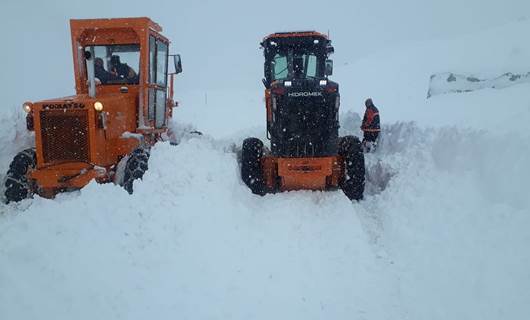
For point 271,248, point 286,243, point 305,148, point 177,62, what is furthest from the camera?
point 177,62

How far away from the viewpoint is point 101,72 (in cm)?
811

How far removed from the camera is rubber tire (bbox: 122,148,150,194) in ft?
20.8

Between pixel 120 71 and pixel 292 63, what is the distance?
3.29m

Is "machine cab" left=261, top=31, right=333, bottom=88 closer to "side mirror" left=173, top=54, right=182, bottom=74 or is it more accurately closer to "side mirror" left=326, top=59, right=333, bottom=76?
"side mirror" left=326, top=59, right=333, bottom=76

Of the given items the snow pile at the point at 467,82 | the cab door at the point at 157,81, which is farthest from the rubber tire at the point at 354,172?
the snow pile at the point at 467,82

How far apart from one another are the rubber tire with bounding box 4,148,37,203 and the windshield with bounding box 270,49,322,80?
465cm

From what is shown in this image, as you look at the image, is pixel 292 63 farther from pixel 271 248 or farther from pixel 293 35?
pixel 271 248

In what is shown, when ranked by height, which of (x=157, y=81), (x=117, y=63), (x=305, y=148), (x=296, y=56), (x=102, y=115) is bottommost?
(x=305, y=148)

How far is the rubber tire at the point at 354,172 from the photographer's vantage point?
756 cm

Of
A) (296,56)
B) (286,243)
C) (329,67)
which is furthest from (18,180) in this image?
(329,67)

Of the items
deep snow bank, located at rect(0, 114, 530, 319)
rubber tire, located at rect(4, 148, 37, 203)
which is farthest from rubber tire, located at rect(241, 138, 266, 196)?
rubber tire, located at rect(4, 148, 37, 203)

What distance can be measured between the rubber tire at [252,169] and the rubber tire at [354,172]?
4.83 ft

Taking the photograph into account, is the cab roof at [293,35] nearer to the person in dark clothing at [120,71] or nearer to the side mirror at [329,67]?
the side mirror at [329,67]

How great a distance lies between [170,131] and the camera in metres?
10.8
